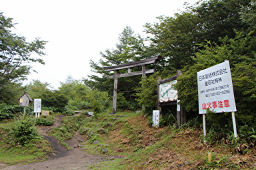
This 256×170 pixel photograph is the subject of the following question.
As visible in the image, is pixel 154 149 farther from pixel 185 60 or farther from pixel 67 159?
pixel 185 60

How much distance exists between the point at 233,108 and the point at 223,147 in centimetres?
96

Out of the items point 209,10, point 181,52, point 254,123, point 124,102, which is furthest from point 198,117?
point 124,102

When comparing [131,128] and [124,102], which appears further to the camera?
[124,102]

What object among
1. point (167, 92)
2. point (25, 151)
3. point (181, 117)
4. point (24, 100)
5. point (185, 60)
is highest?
point (185, 60)

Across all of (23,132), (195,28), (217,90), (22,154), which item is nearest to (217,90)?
(217,90)

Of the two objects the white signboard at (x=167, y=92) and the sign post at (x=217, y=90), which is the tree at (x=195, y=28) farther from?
the sign post at (x=217, y=90)

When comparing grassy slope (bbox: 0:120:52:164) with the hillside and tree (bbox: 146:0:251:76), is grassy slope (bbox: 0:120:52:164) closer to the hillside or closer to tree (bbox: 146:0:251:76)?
the hillside

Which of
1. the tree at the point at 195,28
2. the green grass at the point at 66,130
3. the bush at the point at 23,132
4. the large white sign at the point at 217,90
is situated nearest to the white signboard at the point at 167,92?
the large white sign at the point at 217,90

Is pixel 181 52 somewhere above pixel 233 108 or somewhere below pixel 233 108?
above

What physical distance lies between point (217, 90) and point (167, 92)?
3792 mm

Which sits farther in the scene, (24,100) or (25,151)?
(24,100)

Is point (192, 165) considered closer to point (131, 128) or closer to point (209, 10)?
point (131, 128)

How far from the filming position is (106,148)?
841 cm

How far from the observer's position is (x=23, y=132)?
29.5 feet
